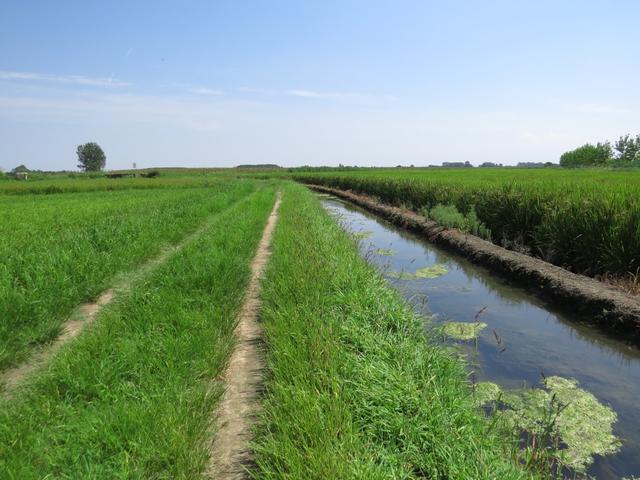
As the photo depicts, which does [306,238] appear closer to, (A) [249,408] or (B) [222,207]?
(A) [249,408]

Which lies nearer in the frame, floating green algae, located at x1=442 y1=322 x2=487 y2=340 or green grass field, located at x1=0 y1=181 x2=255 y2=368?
green grass field, located at x1=0 y1=181 x2=255 y2=368

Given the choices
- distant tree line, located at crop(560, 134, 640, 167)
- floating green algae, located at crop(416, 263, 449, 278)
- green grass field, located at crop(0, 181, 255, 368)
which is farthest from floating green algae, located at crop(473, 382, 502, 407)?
distant tree line, located at crop(560, 134, 640, 167)

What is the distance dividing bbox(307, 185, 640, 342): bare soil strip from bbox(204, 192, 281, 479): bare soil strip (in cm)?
464

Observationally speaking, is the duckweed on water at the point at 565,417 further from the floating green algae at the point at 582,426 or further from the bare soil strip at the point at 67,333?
the bare soil strip at the point at 67,333

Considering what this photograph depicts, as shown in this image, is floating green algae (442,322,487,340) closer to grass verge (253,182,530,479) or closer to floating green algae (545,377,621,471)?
grass verge (253,182,530,479)

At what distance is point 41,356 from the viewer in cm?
397

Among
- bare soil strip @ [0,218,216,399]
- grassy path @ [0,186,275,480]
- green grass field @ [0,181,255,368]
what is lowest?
bare soil strip @ [0,218,216,399]

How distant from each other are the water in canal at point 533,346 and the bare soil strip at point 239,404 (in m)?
2.06

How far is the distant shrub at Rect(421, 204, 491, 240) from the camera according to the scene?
446 inches

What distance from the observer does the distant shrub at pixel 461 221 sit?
11319mm

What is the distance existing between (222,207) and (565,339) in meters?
14.5

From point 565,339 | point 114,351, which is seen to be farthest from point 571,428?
point 114,351

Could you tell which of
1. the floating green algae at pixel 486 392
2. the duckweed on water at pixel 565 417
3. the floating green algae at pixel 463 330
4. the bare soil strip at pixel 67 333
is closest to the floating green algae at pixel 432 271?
the floating green algae at pixel 463 330

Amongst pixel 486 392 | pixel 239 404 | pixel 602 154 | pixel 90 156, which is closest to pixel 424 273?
pixel 486 392
